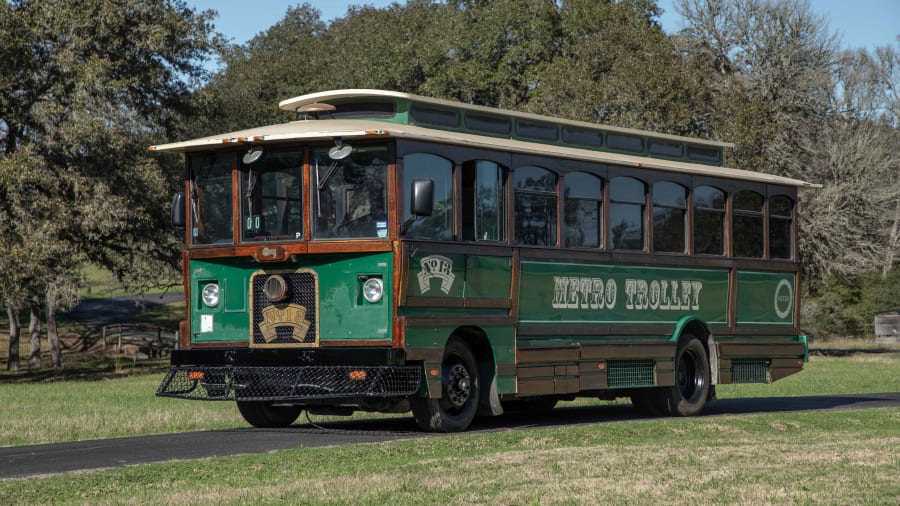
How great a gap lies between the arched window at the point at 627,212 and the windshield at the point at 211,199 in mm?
5039

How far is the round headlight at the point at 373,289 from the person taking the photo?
14422 mm

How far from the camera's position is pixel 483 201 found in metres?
15.8

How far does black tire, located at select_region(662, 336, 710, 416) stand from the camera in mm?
18891

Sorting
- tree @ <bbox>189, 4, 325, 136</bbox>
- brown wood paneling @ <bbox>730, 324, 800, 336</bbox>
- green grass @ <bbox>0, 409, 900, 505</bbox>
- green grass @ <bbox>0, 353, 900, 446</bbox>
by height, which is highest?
tree @ <bbox>189, 4, 325, 136</bbox>

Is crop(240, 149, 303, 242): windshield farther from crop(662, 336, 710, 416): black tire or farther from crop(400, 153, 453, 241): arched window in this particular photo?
crop(662, 336, 710, 416): black tire

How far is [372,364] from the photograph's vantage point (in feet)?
46.8

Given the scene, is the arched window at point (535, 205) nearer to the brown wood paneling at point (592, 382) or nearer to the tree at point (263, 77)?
the brown wood paneling at point (592, 382)

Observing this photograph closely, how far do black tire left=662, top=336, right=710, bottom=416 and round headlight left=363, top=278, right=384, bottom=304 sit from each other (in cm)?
585

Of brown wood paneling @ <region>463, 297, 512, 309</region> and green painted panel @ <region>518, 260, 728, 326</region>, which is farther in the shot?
green painted panel @ <region>518, 260, 728, 326</region>

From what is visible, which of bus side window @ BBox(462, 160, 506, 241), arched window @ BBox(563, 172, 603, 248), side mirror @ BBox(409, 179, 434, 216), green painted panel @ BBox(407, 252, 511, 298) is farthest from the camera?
arched window @ BBox(563, 172, 603, 248)

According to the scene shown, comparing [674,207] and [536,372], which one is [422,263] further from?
[674,207]

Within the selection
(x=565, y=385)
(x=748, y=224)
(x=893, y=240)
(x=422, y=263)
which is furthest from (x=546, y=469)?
(x=893, y=240)

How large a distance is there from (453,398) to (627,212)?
162 inches

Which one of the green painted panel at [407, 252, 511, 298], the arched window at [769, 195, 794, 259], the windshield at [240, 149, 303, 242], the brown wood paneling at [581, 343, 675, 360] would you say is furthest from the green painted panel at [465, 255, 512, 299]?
the arched window at [769, 195, 794, 259]
